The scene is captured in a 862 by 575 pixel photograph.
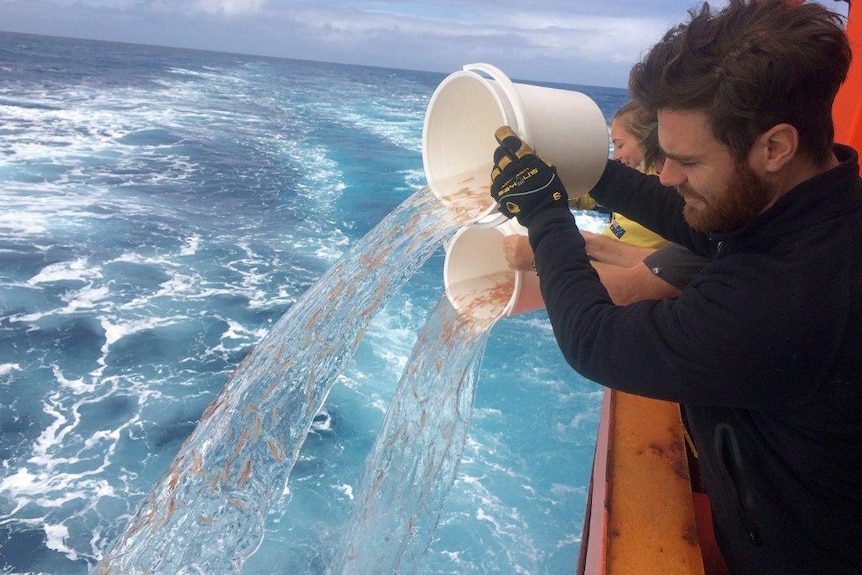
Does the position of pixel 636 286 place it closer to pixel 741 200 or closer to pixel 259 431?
pixel 741 200

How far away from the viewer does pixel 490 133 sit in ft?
6.04

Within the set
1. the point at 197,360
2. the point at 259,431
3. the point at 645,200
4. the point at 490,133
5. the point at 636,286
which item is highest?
the point at 490,133

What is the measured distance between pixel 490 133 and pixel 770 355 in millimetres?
1123

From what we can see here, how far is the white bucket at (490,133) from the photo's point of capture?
1.47 m

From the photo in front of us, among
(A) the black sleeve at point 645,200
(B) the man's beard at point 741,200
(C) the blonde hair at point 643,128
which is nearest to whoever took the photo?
(B) the man's beard at point 741,200

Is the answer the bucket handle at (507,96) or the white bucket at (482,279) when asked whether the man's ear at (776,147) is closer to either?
the bucket handle at (507,96)

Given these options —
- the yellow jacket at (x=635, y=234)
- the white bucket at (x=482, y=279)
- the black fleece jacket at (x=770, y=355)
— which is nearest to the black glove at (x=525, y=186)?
the black fleece jacket at (x=770, y=355)

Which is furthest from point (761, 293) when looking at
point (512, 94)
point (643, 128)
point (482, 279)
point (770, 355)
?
point (643, 128)

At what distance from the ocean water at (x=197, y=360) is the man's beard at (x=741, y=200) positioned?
216 centimetres

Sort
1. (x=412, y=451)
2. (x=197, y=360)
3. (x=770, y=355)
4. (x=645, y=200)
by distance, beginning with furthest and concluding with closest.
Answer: (x=197, y=360), (x=412, y=451), (x=645, y=200), (x=770, y=355)

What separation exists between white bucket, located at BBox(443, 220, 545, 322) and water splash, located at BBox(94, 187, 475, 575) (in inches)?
9.1

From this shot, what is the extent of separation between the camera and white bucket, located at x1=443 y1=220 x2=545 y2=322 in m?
1.98

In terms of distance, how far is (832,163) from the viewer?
1031 millimetres

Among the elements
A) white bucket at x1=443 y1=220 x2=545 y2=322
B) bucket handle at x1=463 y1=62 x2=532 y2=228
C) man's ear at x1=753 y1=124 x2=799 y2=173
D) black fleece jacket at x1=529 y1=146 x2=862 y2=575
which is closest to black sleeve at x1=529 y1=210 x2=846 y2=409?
black fleece jacket at x1=529 y1=146 x2=862 y2=575
